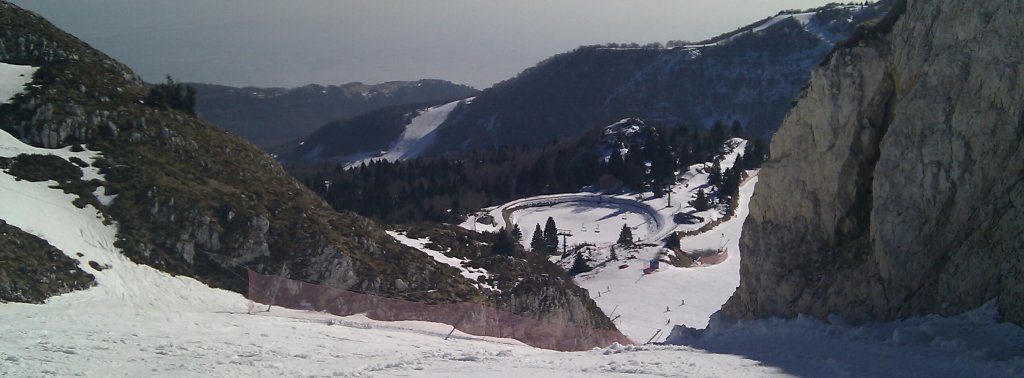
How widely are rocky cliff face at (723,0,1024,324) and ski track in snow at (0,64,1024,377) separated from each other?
2.40ft

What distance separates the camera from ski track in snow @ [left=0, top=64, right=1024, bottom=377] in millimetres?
11680

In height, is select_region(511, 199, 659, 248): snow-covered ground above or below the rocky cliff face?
below

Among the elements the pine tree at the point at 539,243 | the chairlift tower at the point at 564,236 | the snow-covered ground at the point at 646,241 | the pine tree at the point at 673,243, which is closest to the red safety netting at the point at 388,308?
the snow-covered ground at the point at 646,241

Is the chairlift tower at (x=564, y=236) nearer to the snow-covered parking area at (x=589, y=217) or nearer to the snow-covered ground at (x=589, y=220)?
the snow-covered parking area at (x=589, y=217)

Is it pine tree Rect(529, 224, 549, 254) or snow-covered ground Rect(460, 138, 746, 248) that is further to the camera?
snow-covered ground Rect(460, 138, 746, 248)

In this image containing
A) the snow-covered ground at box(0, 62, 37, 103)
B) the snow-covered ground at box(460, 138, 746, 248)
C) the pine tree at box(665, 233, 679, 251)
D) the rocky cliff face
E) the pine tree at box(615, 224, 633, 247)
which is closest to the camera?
the rocky cliff face

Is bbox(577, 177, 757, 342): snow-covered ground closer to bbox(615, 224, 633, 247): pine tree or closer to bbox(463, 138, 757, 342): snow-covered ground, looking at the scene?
bbox(463, 138, 757, 342): snow-covered ground

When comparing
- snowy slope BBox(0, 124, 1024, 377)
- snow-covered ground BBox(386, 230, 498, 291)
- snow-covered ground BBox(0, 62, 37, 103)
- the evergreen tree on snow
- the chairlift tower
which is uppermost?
snow-covered ground BBox(0, 62, 37, 103)

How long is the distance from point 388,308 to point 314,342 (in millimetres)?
7550

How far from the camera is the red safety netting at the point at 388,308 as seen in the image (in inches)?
899

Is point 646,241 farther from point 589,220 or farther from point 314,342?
point 314,342

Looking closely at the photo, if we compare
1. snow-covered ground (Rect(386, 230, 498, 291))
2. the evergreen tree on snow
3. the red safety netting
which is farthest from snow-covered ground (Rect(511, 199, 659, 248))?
the red safety netting

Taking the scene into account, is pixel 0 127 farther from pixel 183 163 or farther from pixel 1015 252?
pixel 1015 252

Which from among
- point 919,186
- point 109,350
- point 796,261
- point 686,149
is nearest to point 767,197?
point 796,261
